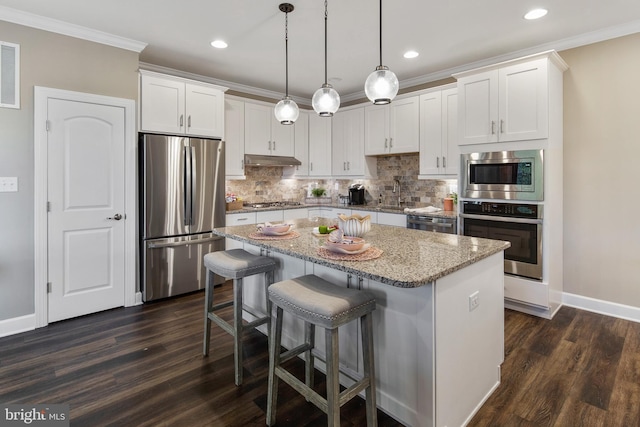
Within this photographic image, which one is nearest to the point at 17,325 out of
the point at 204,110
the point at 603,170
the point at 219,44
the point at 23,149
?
the point at 23,149

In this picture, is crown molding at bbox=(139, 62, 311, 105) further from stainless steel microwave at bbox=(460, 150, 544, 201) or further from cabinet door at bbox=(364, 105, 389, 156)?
stainless steel microwave at bbox=(460, 150, 544, 201)

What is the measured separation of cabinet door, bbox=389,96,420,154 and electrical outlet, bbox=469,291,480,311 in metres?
2.91

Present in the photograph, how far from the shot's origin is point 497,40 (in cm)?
337

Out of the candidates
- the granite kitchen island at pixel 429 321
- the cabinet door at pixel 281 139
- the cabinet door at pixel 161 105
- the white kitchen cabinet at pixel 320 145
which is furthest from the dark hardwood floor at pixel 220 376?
the white kitchen cabinet at pixel 320 145

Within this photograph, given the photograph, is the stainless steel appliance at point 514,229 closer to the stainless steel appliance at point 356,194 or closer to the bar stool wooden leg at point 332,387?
the stainless steel appliance at point 356,194

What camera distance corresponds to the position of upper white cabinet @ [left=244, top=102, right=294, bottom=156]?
4789 millimetres

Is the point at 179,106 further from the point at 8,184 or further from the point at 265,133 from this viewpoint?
the point at 8,184

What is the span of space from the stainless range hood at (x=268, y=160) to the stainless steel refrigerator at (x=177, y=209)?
68 centimetres

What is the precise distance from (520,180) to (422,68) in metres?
1.90

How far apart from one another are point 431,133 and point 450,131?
0.83 ft

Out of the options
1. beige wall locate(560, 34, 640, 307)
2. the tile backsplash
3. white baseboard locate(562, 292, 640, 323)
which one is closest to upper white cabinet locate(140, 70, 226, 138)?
the tile backsplash

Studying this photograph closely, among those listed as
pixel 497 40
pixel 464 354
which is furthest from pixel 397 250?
pixel 497 40

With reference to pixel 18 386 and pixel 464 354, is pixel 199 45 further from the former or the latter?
pixel 464 354

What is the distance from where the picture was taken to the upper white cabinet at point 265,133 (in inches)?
189
